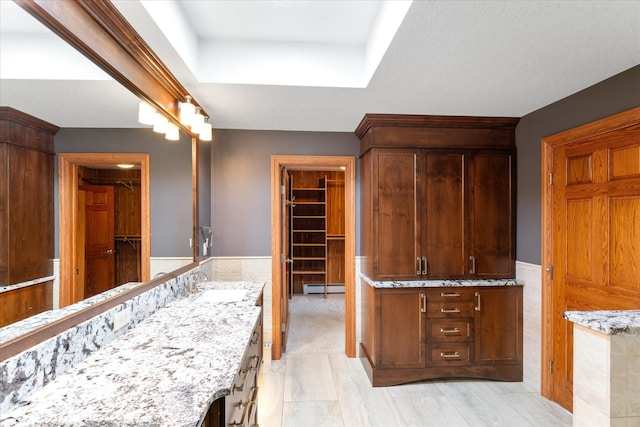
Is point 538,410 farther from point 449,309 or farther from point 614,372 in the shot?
point 614,372

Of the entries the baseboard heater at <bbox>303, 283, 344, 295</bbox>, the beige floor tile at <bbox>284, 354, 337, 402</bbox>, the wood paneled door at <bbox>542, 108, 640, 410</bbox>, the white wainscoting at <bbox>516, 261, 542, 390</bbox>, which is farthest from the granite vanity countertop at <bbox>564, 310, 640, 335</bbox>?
the baseboard heater at <bbox>303, 283, 344, 295</bbox>

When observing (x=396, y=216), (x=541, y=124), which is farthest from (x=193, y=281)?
(x=541, y=124)

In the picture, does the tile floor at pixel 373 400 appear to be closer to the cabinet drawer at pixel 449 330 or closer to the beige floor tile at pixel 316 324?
the beige floor tile at pixel 316 324

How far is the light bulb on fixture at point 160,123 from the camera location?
6.52 feet

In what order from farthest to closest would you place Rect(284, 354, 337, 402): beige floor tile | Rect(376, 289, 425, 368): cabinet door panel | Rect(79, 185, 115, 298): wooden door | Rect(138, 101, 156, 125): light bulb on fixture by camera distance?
Rect(376, 289, 425, 368): cabinet door panel → Rect(284, 354, 337, 402): beige floor tile → Rect(138, 101, 156, 125): light bulb on fixture → Rect(79, 185, 115, 298): wooden door

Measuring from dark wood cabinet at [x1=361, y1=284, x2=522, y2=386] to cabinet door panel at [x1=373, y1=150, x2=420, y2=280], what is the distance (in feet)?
0.73

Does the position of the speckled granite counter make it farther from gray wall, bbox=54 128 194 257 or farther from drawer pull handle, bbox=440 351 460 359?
gray wall, bbox=54 128 194 257

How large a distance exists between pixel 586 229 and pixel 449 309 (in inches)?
47.2

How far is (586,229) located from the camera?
88.4 inches

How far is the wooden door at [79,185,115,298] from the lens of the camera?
4.63ft

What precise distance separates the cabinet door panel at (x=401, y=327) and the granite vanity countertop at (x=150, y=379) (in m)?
1.47

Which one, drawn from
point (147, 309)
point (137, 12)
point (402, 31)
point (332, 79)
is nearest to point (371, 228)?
point (332, 79)

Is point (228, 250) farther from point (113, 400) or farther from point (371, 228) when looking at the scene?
point (113, 400)

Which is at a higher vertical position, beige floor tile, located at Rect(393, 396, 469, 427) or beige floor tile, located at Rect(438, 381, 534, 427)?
beige floor tile, located at Rect(393, 396, 469, 427)
